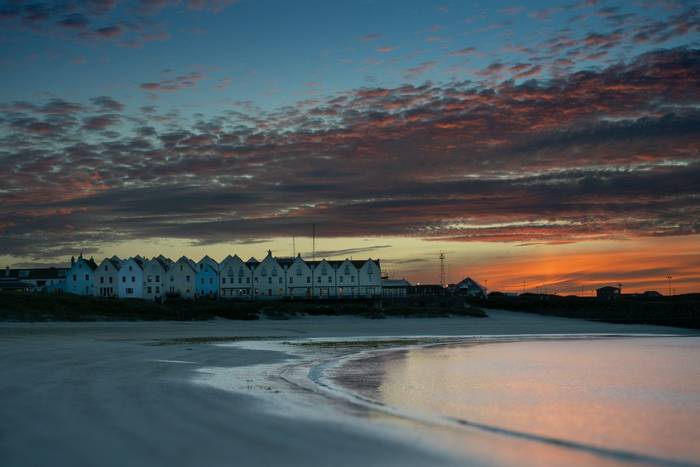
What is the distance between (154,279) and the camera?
118438 mm

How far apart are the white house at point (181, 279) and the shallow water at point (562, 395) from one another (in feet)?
299

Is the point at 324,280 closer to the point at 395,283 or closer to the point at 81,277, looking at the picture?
the point at 395,283

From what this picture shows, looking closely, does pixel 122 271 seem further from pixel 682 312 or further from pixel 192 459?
pixel 192 459

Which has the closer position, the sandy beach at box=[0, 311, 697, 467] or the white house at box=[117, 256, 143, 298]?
the sandy beach at box=[0, 311, 697, 467]

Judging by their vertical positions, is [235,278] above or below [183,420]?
above

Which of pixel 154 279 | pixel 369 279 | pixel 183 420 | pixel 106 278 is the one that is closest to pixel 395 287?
pixel 369 279

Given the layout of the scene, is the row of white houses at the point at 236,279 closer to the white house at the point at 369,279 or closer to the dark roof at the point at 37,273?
the white house at the point at 369,279

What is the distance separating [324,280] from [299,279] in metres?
4.39

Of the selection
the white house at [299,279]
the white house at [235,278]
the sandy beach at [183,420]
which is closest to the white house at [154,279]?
the white house at [235,278]

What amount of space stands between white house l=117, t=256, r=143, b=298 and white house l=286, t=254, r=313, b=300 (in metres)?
25.3

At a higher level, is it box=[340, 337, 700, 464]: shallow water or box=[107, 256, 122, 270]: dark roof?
box=[107, 256, 122, 270]: dark roof

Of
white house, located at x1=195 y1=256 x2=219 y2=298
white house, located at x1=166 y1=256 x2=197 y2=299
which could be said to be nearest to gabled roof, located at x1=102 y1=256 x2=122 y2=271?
white house, located at x1=166 y1=256 x2=197 y2=299

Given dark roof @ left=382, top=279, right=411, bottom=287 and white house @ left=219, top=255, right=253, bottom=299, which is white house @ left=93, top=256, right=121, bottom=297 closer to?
white house @ left=219, top=255, right=253, bottom=299

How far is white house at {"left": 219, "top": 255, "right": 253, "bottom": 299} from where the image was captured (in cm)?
12038
